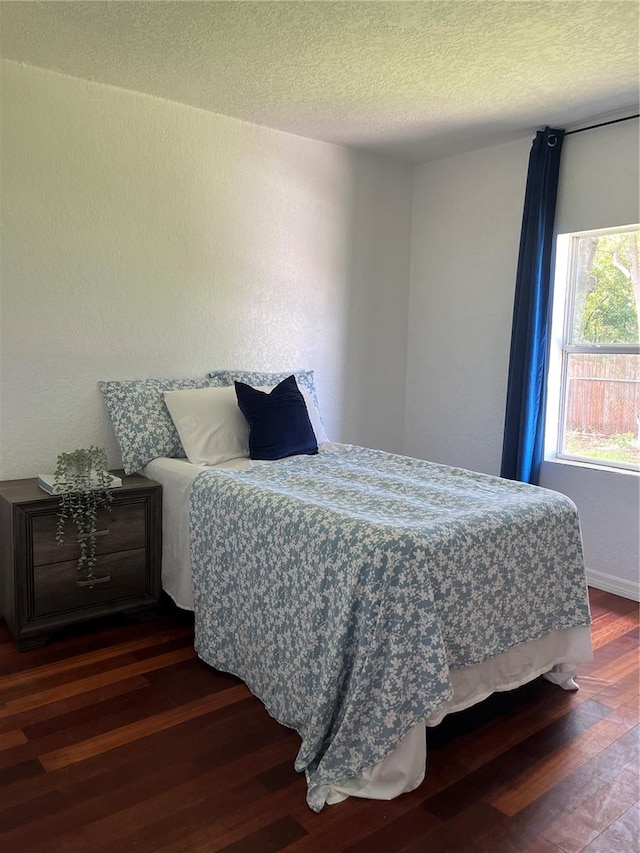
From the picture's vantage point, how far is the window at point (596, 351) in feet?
11.3

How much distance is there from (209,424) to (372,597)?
1567mm

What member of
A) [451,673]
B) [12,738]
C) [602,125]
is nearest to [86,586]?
[12,738]

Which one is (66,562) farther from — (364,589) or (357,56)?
(357,56)

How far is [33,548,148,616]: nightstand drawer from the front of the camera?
2.65 meters

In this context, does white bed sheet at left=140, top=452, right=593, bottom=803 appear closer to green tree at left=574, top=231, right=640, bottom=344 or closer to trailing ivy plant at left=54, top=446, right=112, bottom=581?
trailing ivy plant at left=54, top=446, right=112, bottom=581

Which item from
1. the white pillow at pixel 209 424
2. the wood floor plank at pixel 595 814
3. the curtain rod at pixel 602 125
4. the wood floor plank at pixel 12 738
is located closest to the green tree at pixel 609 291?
the curtain rod at pixel 602 125

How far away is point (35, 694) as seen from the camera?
90.1 inches

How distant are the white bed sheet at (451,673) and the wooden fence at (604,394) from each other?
142 centimetres

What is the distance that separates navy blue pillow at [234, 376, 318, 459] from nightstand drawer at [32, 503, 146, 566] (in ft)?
2.02

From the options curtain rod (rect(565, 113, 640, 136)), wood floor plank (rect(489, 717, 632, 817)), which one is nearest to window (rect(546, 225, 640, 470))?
curtain rod (rect(565, 113, 640, 136))

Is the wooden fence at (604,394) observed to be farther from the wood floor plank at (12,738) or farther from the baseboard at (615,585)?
the wood floor plank at (12,738)

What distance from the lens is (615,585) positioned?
342cm

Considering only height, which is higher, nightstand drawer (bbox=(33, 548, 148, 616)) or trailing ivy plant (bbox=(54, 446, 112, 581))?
trailing ivy plant (bbox=(54, 446, 112, 581))

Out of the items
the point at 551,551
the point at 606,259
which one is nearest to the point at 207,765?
the point at 551,551
